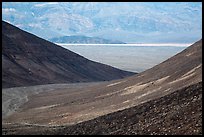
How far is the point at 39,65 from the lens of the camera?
8462cm

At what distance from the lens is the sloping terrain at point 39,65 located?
75188mm

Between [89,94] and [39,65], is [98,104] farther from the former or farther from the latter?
[39,65]

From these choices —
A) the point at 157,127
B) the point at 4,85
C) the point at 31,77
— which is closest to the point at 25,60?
the point at 31,77

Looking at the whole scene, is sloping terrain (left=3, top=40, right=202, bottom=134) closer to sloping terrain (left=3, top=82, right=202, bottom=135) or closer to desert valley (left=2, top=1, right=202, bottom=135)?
desert valley (left=2, top=1, right=202, bottom=135)

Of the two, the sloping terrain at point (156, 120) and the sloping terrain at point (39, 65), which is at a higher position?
the sloping terrain at point (156, 120)

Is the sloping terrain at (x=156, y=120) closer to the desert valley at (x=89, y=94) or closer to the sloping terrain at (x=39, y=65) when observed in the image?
the desert valley at (x=89, y=94)

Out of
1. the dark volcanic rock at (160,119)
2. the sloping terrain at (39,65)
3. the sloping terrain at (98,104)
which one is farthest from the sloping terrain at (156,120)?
the sloping terrain at (39,65)

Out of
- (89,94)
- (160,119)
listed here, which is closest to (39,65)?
(89,94)

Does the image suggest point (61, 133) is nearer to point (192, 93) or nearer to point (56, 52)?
point (192, 93)

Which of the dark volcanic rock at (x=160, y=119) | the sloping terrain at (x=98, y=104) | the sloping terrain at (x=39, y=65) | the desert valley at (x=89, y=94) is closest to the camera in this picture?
the dark volcanic rock at (x=160, y=119)

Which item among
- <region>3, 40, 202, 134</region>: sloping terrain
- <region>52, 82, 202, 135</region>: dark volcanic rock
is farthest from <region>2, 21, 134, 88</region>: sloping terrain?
<region>52, 82, 202, 135</region>: dark volcanic rock

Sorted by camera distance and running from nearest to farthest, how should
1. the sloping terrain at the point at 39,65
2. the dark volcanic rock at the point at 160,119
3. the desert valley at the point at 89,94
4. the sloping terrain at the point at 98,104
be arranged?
1. the dark volcanic rock at the point at 160,119
2. the desert valley at the point at 89,94
3. the sloping terrain at the point at 98,104
4. the sloping terrain at the point at 39,65

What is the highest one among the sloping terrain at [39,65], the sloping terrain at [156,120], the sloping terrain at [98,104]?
the sloping terrain at [156,120]

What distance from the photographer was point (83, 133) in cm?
2127
